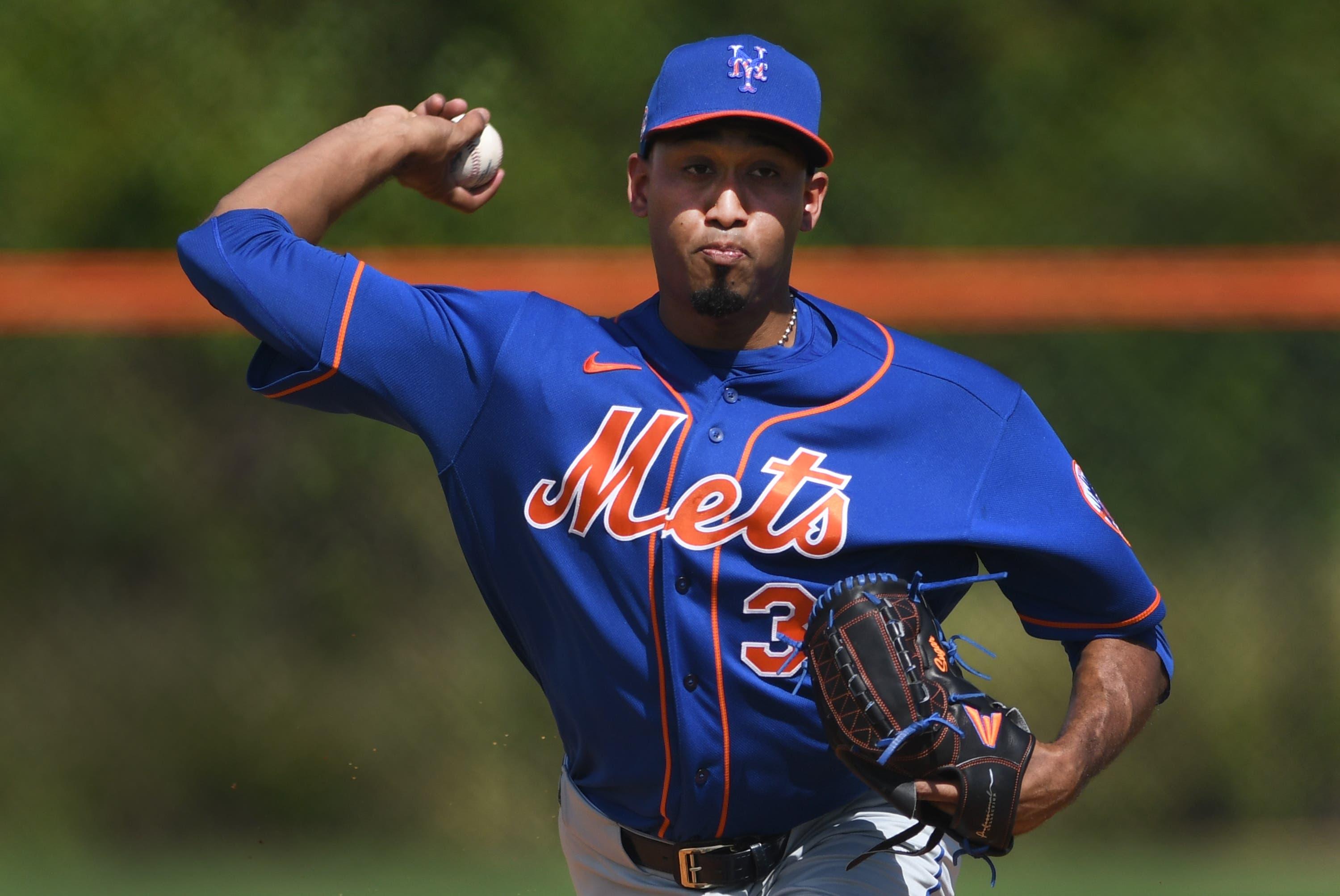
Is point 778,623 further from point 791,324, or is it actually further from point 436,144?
point 436,144

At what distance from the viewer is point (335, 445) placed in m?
5.69

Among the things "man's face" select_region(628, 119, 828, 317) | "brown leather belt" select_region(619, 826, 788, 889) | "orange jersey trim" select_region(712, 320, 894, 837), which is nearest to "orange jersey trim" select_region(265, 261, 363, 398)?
"man's face" select_region(628, 119, 828, 317)

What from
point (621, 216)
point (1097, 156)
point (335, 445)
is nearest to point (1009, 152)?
point (1097, 156)

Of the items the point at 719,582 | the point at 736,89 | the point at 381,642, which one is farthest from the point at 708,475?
the point at 381,642

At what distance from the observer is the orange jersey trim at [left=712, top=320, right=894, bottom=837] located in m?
2.49

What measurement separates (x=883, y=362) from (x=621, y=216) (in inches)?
158

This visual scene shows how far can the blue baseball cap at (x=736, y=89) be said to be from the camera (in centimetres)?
258

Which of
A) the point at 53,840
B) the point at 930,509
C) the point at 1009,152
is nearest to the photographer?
the point at 930,509

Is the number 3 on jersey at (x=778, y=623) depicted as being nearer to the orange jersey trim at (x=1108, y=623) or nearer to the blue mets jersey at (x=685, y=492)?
the blue mets jersey at (x=685, y=492)

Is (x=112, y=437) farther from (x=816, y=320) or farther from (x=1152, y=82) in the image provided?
(x=1152, y=82)

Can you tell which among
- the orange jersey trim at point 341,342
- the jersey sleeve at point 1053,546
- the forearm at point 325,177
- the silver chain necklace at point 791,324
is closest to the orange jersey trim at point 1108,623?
the jersey sleeve at point 1053,546

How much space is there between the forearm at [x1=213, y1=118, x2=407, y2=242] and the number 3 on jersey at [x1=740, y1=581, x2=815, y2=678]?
3.10 feet

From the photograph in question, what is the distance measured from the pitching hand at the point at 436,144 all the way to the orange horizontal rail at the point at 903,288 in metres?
2.35

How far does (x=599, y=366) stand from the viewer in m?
2.62
